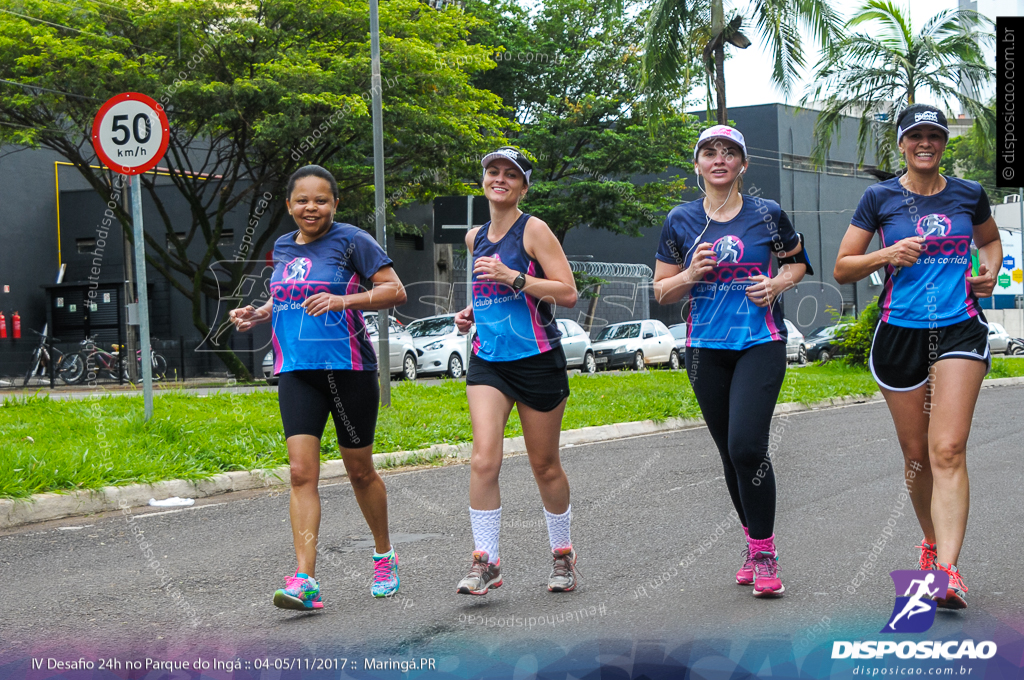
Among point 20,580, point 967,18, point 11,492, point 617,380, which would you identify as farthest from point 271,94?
point 20,580

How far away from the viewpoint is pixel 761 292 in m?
4.21

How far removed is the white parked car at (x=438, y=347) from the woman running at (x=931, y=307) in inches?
813

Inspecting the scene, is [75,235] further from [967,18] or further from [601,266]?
[967,18]

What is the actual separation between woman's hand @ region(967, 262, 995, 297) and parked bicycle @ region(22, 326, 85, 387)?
922 inches

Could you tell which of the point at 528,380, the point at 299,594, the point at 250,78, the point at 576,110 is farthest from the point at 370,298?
the point at 576,110

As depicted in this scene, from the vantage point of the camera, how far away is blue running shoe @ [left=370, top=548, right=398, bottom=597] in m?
4.59

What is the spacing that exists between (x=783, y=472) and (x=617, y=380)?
964 centimetres

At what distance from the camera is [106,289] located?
30.4 m

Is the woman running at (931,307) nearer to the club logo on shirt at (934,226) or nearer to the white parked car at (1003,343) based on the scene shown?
the club logo on shirt at (934,226)

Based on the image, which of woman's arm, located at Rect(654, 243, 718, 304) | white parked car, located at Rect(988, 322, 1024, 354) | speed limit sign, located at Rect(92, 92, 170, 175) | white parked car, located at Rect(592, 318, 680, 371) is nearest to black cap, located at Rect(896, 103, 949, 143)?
woman's arm, located at Rect(654, 243, 718, 304)

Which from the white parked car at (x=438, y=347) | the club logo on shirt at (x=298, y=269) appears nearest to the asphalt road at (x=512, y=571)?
the club logo on shirt at (x=298, y=269)

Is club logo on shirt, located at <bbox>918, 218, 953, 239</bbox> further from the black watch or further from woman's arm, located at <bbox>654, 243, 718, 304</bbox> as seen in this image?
the black watch

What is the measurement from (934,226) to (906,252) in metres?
0.20

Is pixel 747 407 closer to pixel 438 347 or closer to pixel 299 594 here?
pixel 299 594
